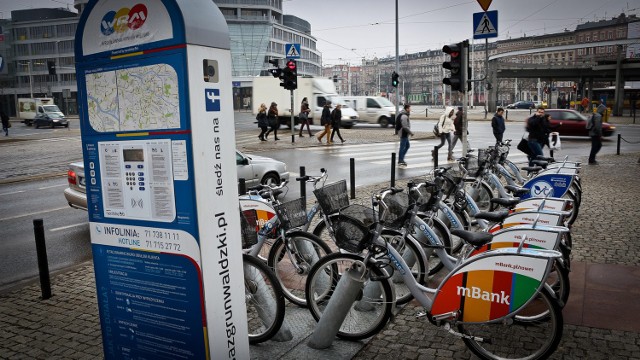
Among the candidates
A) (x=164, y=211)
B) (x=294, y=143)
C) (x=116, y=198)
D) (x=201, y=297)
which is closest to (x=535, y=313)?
(x=201, y=297)

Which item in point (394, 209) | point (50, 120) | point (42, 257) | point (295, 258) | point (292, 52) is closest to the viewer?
point (394, 209)

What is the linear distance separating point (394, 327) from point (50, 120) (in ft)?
157

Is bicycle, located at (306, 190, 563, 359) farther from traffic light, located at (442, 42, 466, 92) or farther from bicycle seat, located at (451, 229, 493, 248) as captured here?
traffic light, located at (442, 42, 466, 92)

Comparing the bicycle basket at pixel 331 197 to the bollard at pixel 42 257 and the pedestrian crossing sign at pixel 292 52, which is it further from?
the pedestrian crossing sign at pixel 292 52

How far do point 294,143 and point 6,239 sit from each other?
50.9 ft

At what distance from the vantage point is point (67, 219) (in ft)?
32.3

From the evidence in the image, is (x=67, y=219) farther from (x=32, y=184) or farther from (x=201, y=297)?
(x=201, y=297)

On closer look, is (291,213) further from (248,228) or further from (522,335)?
(522,335)

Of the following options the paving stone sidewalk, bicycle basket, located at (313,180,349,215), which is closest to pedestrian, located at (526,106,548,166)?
the paving stone sidewalk

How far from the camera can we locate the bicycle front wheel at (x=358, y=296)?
162 inches

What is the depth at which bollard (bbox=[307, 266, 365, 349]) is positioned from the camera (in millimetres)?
3984

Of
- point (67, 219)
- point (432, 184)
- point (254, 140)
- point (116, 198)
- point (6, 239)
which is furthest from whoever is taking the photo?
point (254, 140)

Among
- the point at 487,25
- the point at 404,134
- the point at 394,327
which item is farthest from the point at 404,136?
the point at 394,327

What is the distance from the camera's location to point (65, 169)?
1764 cm
